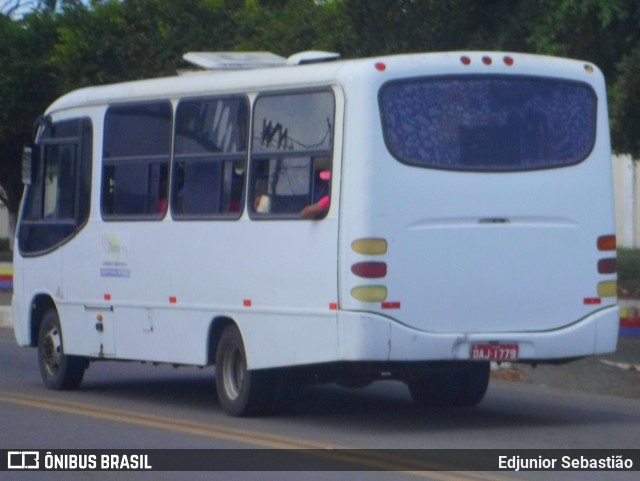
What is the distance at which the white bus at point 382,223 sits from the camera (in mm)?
10359

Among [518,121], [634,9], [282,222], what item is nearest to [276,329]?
[282,222]

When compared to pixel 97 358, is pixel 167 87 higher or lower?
higher

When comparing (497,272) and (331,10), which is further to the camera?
(331,10)

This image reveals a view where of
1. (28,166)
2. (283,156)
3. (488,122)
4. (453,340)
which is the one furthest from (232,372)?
(28,166)

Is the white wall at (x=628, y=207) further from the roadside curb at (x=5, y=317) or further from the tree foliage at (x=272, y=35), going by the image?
the roadside curb at (x=5, y=317)

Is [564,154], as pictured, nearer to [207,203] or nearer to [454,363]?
[454,363]

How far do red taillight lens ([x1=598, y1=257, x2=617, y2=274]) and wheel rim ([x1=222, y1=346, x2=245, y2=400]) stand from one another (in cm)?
316

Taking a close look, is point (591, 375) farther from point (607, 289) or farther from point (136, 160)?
point (136, 160)

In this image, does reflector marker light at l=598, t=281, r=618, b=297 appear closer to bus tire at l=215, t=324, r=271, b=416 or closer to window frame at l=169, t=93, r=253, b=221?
bus tire at l=215, t=324, r=271, b=416

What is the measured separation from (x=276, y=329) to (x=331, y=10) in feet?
42.0

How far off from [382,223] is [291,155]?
1213mm

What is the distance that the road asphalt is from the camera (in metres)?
14.1

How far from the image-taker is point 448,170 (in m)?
10.6

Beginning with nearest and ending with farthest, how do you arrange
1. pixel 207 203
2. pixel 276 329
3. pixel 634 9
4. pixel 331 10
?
1. pixel 276 329
2. pixel 207 203
3. pixel 634 9
4. pixel 331 10
